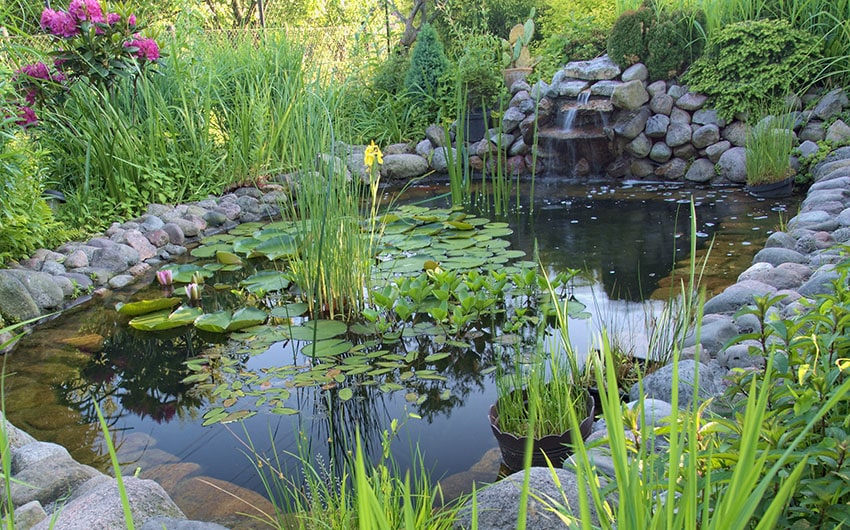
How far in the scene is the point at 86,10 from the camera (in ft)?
16.5

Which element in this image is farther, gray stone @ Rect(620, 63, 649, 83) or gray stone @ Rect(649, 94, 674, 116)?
gray stone @ Rect(620, 63, 649, 83)

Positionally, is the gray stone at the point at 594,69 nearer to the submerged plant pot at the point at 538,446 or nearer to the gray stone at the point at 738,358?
the gray stone at the point at 738,358

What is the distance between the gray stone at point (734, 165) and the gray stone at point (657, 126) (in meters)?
0.64

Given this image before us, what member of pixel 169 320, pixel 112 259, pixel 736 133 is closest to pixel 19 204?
pixel 112 259

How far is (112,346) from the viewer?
11.6ft

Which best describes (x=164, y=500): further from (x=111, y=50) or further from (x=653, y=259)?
(x=111, y=50)

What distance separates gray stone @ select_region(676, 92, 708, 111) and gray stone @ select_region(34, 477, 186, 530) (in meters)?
6.12

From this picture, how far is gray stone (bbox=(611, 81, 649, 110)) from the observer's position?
22.2 feet

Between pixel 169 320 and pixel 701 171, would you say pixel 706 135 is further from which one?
pixel 169 320

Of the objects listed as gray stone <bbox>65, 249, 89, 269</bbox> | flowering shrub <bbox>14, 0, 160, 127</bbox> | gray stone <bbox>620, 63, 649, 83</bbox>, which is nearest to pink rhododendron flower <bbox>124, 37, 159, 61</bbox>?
flowering shrub <bbox>14, 0, 160, 127</bbox>

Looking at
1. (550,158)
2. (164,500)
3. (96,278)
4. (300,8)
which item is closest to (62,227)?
(96,278)

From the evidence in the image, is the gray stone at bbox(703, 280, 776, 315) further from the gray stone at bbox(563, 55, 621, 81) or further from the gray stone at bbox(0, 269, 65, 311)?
the gray stone at bbox(563, 55, 621, 81)

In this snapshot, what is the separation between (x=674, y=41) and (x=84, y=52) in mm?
5365

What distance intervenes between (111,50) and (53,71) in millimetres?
541
